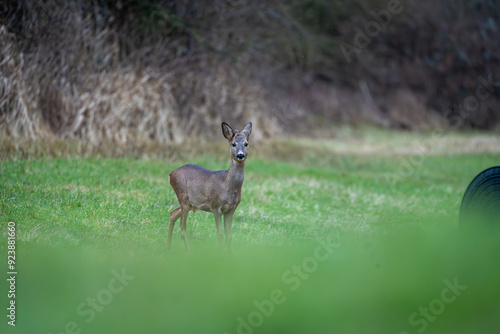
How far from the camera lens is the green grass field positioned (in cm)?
305

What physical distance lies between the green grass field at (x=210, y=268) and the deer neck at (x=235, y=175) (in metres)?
0.47

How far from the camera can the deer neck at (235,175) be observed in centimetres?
512

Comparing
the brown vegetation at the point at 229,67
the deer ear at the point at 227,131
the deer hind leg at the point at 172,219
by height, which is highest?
the deer ear at the point at 227,131

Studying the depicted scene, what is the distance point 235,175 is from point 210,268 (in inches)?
61.5

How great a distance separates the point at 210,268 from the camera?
367 centimetres

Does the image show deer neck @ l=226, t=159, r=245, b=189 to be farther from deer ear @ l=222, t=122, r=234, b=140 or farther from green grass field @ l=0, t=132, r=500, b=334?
green grass field @ l=0, t=132, r=500, b=334

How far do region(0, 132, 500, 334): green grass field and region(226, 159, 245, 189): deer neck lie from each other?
467 mm

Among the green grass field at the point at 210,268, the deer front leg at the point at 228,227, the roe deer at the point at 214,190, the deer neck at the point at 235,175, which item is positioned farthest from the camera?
the deer neck at the point at 235,175

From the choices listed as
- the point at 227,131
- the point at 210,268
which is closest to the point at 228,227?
the point at 227,131

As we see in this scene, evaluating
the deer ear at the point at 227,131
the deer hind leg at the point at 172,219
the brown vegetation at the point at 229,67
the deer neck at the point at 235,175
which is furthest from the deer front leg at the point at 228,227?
the brown vegetation at the point at 229,67

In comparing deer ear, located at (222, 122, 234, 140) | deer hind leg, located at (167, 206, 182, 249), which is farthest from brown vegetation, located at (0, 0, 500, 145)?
deer ear, located at (222, 122, 234, 140)

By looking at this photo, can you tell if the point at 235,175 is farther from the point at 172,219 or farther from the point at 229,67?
the point at 229,67

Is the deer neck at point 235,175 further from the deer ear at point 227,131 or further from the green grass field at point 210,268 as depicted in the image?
the green grass field at point 210,268

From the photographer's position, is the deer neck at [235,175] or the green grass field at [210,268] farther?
the deer neck at [235,175]
